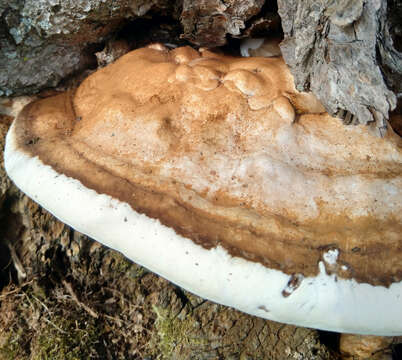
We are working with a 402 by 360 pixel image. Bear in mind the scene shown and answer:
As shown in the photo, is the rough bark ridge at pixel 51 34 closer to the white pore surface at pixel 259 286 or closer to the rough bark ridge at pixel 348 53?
the rough bark ridge at pixel 348 53

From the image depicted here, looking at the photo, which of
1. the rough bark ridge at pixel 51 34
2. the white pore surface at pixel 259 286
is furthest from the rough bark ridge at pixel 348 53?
the rough bark ridge at pixel 51 34

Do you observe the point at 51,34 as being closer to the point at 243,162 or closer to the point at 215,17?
the point at 215,17

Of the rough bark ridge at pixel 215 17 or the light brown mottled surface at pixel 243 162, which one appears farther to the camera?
the rough bark ridge at pixel 215 17

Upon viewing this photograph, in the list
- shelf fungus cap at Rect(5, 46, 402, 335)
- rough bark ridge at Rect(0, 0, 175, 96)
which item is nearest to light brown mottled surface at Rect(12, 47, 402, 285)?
shelf fungus cap at Rect(5, 46, 402, 335)

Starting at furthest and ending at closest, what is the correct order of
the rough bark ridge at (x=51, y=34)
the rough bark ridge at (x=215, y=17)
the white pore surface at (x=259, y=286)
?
1. the rough bark ridge at (x=51, y=34)
2. the rough bark ridge at (x=215, y=17)
3. the white pore surface at (x=259, y=286)

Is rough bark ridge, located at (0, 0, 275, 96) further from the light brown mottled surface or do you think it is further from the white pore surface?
the white pore surface

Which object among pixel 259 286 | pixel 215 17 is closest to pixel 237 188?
pixel 259 286

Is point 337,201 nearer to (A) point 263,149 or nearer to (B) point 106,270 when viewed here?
(A) point 263,149
